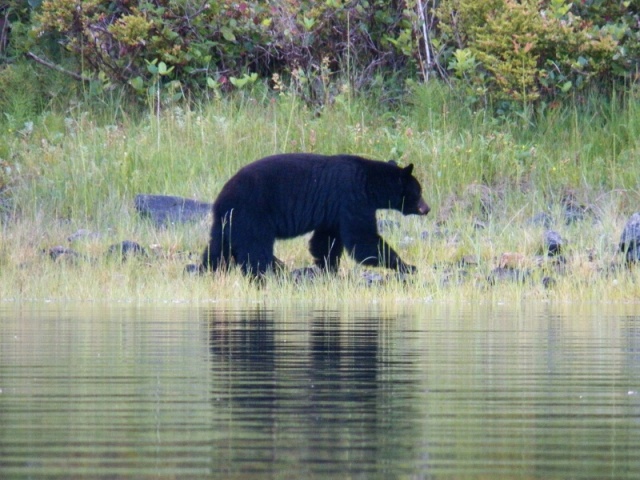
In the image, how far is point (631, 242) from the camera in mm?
11812

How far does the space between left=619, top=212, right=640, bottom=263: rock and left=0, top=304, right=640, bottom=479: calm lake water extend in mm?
3526

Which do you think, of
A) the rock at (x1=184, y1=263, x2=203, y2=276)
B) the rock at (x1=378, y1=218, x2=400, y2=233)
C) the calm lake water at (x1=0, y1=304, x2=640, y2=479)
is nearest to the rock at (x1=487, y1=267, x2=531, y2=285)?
the rock at (x1=378, y1=218, x2=400, y2=233)

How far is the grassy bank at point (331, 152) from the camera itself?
37.1ft

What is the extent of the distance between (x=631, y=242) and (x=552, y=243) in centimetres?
82

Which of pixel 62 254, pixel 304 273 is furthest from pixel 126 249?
pixel 304 273

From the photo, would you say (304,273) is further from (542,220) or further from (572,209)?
(572,209)

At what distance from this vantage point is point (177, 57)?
57.1ft

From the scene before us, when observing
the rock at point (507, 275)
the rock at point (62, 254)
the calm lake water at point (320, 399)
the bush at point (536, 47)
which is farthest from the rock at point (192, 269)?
the bush at point (536, 47)

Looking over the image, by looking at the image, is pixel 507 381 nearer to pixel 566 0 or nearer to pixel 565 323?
pixel 565 323

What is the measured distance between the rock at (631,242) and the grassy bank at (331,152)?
142 mm

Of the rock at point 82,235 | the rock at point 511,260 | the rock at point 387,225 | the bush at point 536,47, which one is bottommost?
the rock at point 511,260

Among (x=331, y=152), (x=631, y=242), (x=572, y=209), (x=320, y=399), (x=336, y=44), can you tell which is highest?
→ (x=336, y=44)

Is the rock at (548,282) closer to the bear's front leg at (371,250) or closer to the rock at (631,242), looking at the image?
the rock at (631,242)

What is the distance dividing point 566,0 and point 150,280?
7.78 meters
